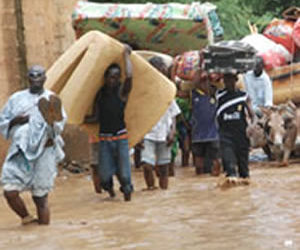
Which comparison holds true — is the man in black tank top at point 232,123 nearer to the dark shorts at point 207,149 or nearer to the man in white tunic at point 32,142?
the dark shorts at point 207,149

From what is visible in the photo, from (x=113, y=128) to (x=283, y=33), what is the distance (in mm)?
5303

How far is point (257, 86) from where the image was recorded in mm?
12117

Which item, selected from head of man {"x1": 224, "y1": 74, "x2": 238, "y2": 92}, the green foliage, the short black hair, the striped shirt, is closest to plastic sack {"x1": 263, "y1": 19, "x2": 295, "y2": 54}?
head of man {"x1": 224, "y1": 74, "x2": 238, "y2": 92}

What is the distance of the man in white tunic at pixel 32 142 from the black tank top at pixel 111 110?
143 centimetres

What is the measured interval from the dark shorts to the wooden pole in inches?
99.6

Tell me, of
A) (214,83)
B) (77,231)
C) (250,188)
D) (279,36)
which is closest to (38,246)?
(77,231)

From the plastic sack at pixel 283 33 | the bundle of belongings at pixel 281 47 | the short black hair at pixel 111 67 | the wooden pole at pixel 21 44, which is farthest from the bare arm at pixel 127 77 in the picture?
the plastic sack at pixel 283 33

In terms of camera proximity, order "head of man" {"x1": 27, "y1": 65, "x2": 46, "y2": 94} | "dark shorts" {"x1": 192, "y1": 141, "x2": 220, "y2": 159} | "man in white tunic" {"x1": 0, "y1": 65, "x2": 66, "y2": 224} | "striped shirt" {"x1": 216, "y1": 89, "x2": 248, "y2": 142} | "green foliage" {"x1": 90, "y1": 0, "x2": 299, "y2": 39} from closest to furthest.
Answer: "man in white tunic" {"x1": 0, "y1": 65, "x2": 66, "y2": 224} → "head of man" {"x1": 27, "y1": 65, "x2": 46, "y2": 94} → "striped shirt" {"x1": 216, "y1": 89, "x2": 248, "y2": 142} → "dark shorts" {"x1": 192, "y1": 141, "x2": 220, "y2": 159} → "green foliage" {"x1": 90, "y1": 0, "x2": 299, "y2": 39}

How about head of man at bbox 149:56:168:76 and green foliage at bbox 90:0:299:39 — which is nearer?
head of man at bbox 149:56:168:76

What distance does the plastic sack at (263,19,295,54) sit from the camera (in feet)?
41.9

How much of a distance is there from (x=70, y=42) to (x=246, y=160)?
4.64 meters

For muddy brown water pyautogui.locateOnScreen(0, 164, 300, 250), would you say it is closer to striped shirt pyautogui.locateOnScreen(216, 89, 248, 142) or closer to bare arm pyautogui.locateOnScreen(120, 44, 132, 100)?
striped shirt pyautogui.locateOnScreen(216, 89, 248, 142)

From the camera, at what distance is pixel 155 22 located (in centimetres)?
1193

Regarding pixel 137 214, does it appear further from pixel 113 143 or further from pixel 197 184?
pixel 197 184
